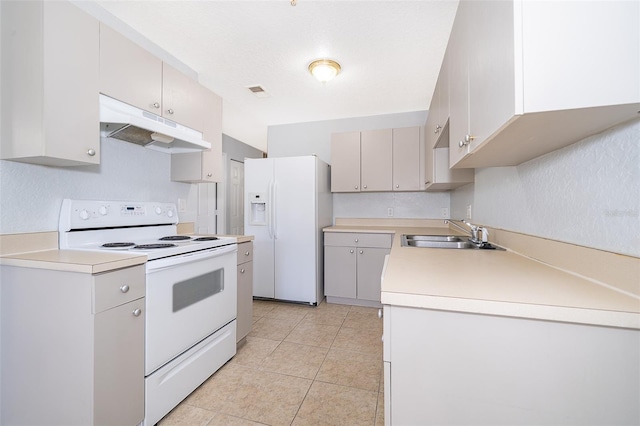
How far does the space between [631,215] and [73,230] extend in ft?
7.66

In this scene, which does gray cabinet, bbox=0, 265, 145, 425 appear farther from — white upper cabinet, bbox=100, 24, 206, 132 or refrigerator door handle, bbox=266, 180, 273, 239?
refrigerator door handle, bbox=266, 180, 273, 239

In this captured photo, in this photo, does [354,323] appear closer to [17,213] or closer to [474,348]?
[474,348]

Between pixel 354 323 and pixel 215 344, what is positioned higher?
pixel 215 344

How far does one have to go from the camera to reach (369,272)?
321 cm

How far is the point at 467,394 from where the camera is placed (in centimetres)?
73

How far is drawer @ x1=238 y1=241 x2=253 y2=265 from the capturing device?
2195 mm

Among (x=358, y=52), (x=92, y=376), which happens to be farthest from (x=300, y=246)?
(x=92, y=376)

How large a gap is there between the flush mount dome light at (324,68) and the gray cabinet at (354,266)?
1.67m

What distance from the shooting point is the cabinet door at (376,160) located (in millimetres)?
3398

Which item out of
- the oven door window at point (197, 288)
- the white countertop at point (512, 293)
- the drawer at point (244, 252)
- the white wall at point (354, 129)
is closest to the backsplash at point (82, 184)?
the drawer at point (244, 252)

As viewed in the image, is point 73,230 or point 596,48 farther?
point 73,230

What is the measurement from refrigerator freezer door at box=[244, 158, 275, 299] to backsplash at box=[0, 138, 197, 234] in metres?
1.03

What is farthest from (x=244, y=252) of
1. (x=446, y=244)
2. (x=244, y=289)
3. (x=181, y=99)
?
(x=446, y=244)

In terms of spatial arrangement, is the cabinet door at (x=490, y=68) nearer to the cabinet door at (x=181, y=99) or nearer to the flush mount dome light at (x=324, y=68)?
the flush mount dome light at (x=324, y=68)
